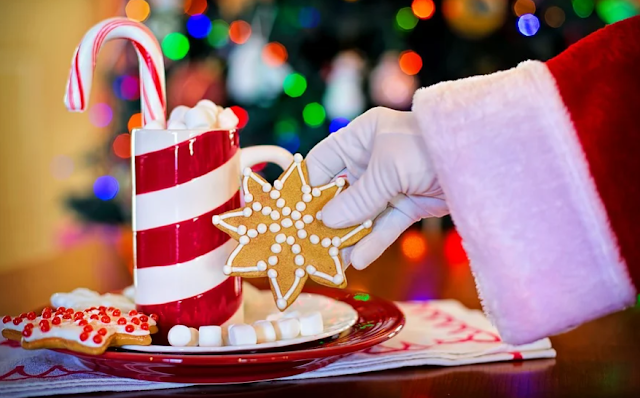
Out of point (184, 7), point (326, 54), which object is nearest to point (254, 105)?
point (326, 54)

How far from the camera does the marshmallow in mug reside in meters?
0.77

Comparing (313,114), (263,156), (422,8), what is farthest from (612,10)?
(263,156)

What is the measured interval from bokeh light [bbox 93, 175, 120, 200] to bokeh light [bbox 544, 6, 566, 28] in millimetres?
2137

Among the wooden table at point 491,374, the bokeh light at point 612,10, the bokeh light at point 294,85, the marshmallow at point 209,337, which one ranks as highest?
the bokeh light at point 612,10

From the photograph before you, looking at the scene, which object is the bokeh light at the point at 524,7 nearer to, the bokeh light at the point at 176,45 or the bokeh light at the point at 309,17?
the bokeh light at the point at 309,17

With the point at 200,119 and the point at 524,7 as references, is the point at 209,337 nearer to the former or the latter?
the point at 200,119

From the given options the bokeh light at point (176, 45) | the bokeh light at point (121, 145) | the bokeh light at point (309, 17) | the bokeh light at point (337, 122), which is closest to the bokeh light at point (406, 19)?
the bokeh light at point (309, 17)

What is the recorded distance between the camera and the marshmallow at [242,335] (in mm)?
668

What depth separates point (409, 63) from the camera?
2.75 meters

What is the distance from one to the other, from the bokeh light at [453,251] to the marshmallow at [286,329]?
2.44 feet

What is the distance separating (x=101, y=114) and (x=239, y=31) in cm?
141

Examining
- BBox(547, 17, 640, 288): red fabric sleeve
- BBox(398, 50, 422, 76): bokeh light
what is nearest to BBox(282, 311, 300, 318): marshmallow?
BBox(547, 17, 640, 288): red fabric sleeve

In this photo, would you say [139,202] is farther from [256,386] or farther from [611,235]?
[611,235]

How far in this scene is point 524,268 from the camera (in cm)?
58
